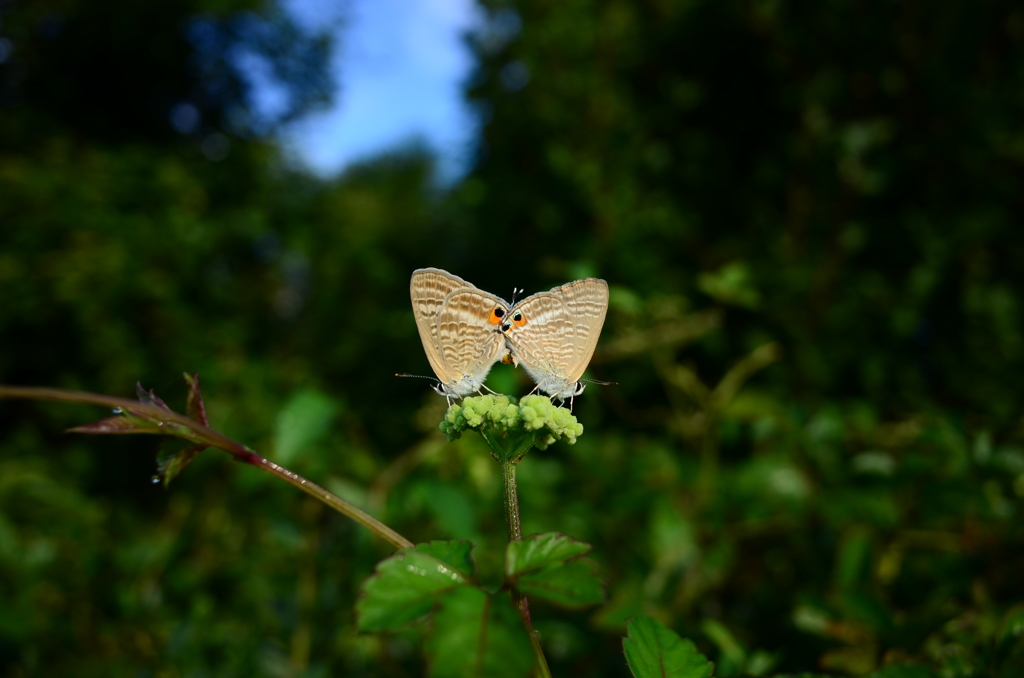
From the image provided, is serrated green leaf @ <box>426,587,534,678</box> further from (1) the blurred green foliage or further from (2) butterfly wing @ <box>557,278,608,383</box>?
(2) butterfly wing @ <box>557,278,608,383</box>

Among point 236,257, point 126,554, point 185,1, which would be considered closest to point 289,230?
point 236,257

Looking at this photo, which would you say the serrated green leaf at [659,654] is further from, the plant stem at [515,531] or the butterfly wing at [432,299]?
the butterfly wing at [432,299]

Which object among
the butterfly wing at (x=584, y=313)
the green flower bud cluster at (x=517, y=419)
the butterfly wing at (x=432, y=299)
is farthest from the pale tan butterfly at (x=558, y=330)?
the green flower bud cluster at (x=517, y=419)

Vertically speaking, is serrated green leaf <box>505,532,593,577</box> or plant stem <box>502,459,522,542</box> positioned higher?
plant stem <box>502,459,522,542</box>

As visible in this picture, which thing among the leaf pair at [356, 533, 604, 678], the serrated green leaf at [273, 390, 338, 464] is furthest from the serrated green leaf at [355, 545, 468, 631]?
the serrated green leaf at [273, 390, 338, 464]

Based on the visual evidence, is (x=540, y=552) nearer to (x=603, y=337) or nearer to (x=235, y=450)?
(x=235, y=450)

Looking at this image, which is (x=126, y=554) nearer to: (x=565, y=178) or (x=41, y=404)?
(x=565, y=178)
